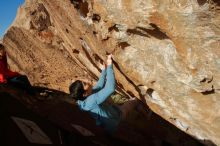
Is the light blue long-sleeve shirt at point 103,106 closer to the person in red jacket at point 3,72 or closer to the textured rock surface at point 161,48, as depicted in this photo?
the textured rock surface at point 161,48

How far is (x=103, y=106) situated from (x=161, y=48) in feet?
5.34

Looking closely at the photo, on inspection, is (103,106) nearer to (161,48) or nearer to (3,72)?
(161,48)

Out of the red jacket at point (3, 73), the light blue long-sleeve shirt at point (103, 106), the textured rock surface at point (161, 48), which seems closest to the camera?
the textured rock surface at point (161, 48)

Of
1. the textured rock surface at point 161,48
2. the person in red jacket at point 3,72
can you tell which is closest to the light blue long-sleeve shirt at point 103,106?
the textured rock surface at point 161,48

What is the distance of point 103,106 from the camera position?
24.7 feet

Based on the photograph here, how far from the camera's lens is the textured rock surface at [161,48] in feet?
20.3

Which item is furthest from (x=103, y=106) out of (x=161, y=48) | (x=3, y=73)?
Result: (x=3, y=73)

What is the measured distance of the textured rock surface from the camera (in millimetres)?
6180

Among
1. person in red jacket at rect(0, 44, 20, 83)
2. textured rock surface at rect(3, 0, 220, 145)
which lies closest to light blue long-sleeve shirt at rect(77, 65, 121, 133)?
textured rock surface at rect(3, 0, 220, 145)

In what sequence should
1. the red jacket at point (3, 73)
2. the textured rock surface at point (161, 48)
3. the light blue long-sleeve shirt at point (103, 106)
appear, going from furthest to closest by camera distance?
the red jacket at point (3, 73) < the light blue long-sleeve shirt at point (103, 106) < the textured rock surface at point (161, 48)

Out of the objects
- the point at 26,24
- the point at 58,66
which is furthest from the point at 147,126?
the point at 26,24

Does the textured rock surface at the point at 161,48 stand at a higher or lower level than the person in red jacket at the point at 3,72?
lower

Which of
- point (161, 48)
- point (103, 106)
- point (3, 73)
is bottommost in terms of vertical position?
point (103, 106)

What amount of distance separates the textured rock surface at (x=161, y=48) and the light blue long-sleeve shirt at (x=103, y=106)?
0.88 meters
